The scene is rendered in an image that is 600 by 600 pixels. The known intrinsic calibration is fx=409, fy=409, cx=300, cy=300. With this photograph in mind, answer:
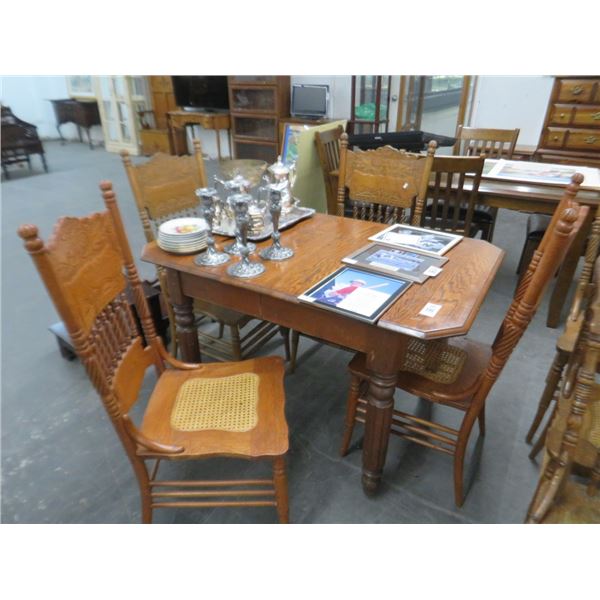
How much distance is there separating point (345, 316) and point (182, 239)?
689 millimetres

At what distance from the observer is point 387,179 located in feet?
6.33

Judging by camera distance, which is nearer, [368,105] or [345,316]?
[345,316]

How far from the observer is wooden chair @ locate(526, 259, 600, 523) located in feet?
2.91

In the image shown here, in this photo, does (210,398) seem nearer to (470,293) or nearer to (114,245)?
(114,245)

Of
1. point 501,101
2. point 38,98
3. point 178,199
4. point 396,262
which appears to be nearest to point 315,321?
point 396,262

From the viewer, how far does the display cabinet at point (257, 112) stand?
16.4 ft

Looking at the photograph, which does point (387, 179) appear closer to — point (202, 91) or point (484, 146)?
point (484, 146)

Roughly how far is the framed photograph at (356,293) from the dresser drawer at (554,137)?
3287 millimetres

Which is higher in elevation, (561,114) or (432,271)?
(561,114)

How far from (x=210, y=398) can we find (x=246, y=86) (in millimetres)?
4893

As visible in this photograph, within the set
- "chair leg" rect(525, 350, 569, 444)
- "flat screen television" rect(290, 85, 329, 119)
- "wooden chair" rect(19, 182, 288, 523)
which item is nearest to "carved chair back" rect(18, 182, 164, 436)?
"wooden chair" rect(19, 182, 288, 523)

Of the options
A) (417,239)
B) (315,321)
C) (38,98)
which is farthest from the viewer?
(38,98)

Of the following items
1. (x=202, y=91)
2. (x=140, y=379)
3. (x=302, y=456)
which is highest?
(x=202, y=91)

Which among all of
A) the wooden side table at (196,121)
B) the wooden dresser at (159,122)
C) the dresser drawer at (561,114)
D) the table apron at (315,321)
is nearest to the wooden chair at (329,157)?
the table apron at (315,321)
